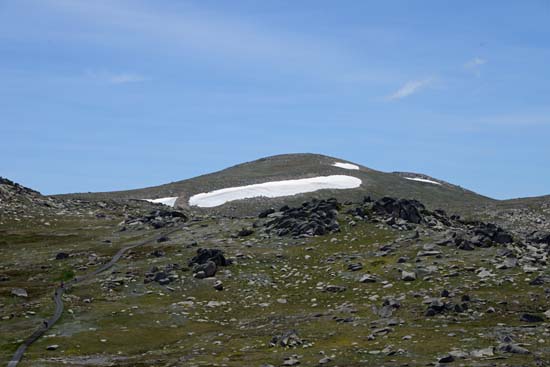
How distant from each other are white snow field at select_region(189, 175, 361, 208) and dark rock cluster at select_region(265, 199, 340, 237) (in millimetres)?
66960

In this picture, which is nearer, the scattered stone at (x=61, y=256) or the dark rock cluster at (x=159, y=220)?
the scattered stone at (x=61, y=256)

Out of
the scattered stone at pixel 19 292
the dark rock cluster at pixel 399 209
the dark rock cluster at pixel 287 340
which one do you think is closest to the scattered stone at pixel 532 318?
the dark rock cluster at pixel 287 340

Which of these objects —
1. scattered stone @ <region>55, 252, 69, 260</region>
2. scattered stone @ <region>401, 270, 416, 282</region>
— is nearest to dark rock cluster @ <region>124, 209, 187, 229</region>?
scattered stone @ <region>55, 252, 69, 260</region>

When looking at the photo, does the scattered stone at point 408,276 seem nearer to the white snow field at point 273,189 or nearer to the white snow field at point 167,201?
the white snow field at point 273,189

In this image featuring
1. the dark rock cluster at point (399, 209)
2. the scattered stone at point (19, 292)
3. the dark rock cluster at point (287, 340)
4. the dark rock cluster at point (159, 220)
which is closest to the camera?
the dark rock cluster at point (287, 340)

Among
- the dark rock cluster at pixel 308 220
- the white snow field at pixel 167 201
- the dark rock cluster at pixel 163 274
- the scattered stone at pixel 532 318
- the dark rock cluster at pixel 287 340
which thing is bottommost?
the dark rock cluster at pixel 287 340

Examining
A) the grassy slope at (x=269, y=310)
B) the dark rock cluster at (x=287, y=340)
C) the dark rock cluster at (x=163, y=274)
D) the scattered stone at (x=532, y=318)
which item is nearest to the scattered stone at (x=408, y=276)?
the grassy slope at (x=269, y=310)

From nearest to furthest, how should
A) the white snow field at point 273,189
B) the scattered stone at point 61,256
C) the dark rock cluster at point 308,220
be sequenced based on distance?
1. the dark rock cluster at point 308,220
2. the scattered stone at point 61,256
3. the white snow field at point 273,189

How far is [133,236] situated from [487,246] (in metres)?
53.8

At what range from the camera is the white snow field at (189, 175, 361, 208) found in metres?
166

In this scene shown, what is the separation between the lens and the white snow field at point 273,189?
544 ft

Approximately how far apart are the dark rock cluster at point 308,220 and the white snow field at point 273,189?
6696 cm

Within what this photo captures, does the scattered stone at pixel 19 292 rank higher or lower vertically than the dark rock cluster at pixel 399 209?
lower

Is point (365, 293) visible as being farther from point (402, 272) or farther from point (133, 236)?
point (133, 236)
